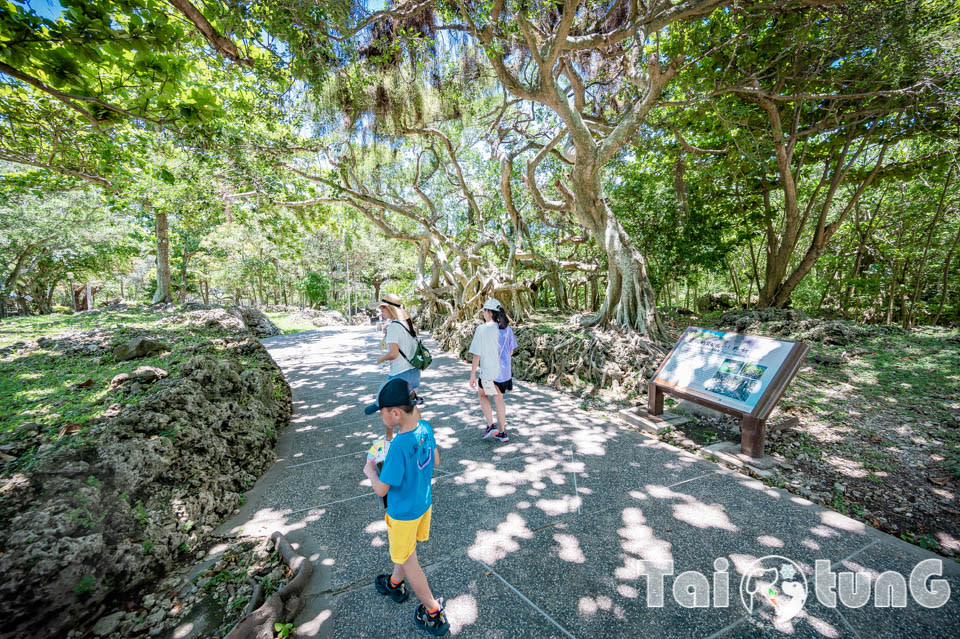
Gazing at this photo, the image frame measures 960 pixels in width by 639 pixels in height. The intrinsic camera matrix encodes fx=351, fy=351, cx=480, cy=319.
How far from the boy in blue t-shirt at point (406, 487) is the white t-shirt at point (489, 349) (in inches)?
86.2

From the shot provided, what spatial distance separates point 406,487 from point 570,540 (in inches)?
56.7

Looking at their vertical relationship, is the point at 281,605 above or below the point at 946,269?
below

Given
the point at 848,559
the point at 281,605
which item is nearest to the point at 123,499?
the point at 281,605

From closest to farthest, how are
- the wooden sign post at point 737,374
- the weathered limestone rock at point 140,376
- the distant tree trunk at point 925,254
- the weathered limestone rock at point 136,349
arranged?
1. the wooden sign post at point 737,374
2. the weathered limestone rock at point 140,376
3. the weathered limestone rock at point 136,349
4. the distant tree trunk at point 925,254

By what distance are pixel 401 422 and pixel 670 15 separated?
6.09 meters

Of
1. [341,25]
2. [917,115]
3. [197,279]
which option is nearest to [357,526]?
[341,25]

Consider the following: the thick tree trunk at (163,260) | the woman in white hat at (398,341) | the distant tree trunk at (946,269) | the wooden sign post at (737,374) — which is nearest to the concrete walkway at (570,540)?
the wooden sign post at (737,374)

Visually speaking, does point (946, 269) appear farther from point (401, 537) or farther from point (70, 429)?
point (70, 429)

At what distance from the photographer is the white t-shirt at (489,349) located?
161 inches

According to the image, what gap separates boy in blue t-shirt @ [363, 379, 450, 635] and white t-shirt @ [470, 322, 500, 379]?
7.18 feet

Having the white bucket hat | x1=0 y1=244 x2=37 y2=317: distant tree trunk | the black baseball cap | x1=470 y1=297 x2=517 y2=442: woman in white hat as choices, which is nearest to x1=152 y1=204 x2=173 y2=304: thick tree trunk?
x1=0 y1=244 x2=37 y2=317: distant tree trunk

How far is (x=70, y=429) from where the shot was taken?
8.68 feet

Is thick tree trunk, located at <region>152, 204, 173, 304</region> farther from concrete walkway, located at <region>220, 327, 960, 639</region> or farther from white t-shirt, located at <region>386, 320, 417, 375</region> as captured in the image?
white t-shirt, located at <region>386, 320, 417, 375</region>

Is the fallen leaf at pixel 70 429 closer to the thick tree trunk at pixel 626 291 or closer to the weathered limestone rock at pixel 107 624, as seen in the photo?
the weathered limestone rock at pixel 107 624
